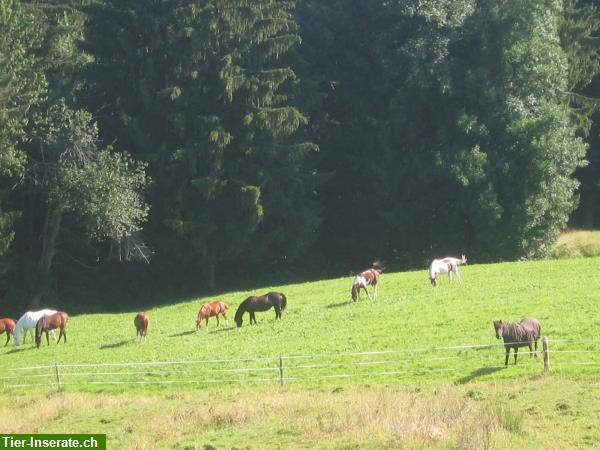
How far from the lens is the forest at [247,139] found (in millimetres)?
49875

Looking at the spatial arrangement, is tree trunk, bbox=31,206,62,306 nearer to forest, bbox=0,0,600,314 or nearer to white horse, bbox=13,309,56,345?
forest, bbox=0,0,600,314

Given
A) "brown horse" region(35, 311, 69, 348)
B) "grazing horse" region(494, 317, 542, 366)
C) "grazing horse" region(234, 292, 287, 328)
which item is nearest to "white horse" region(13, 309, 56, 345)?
"brown horse" region(35, 311, 69, 348)

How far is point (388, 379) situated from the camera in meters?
24.6

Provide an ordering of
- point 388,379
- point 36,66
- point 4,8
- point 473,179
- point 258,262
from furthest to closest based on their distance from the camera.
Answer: point 258,262 < point 473,179 < point 36,66 < point 4,8 < point 388,379

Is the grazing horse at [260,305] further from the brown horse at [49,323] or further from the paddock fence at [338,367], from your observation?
the brown horse at [49,323]

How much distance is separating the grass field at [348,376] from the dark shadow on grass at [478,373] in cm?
9

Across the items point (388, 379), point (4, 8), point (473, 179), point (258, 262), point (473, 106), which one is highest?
point (4, 8)

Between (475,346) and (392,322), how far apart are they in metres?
5.77

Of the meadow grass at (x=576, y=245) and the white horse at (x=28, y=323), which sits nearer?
the white horse at (x=28, y=323)

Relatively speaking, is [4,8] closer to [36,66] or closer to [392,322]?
[36,66]

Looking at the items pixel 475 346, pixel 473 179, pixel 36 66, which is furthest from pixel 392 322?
pixel 36 66

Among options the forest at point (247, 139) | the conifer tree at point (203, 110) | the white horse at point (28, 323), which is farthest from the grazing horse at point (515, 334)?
the conifer tree at point (203, 110)

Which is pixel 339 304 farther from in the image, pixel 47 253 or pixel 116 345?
pixel 47 253

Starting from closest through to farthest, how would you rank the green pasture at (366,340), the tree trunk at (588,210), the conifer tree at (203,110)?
the green pasture at (366,340) < the conifer tree at (203,110) < the tree trunk at (588,210)
